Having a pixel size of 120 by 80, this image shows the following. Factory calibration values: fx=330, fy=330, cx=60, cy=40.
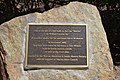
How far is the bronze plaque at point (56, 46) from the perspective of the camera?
477cm

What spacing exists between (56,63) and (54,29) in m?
0.53

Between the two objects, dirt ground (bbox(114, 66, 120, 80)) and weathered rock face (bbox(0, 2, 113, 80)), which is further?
dirt ground (bbox(114, 66, 120, 80))

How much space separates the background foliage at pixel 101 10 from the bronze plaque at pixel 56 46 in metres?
2.00

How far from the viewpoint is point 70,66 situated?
4.73 m

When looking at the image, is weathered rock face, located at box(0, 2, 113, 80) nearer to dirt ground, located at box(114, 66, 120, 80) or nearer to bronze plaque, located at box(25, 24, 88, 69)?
bronze plaque, located at box(25, 24, 88, 69)

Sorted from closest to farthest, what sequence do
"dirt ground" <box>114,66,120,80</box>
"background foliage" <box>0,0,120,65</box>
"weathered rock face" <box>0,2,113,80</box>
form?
1. "weathered rock face" <box>0,2,113,80</box>
2. "dirt ground" <box>114,66,120,80</box>
3. "background foliage" <box>0,0,120,65</box>

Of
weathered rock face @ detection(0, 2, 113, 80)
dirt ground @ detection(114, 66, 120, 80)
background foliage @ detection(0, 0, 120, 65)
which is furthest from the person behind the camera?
background foliage @ detection(0, 0, 120, 65)

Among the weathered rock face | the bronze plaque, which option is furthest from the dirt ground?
the bronze plaque

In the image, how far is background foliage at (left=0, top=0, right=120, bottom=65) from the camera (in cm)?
702

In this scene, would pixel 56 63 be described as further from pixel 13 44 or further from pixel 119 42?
pixel 119 42

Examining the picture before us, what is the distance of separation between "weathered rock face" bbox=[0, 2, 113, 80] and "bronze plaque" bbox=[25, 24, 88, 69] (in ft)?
0.24

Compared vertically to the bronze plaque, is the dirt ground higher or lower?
lower

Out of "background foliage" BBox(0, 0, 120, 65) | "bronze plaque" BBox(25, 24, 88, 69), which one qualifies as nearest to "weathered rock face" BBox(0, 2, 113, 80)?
"bronze plaque" BBox(25, 24, 88, 69)

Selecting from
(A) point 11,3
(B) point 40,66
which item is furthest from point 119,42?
A: (B) point 40,66
